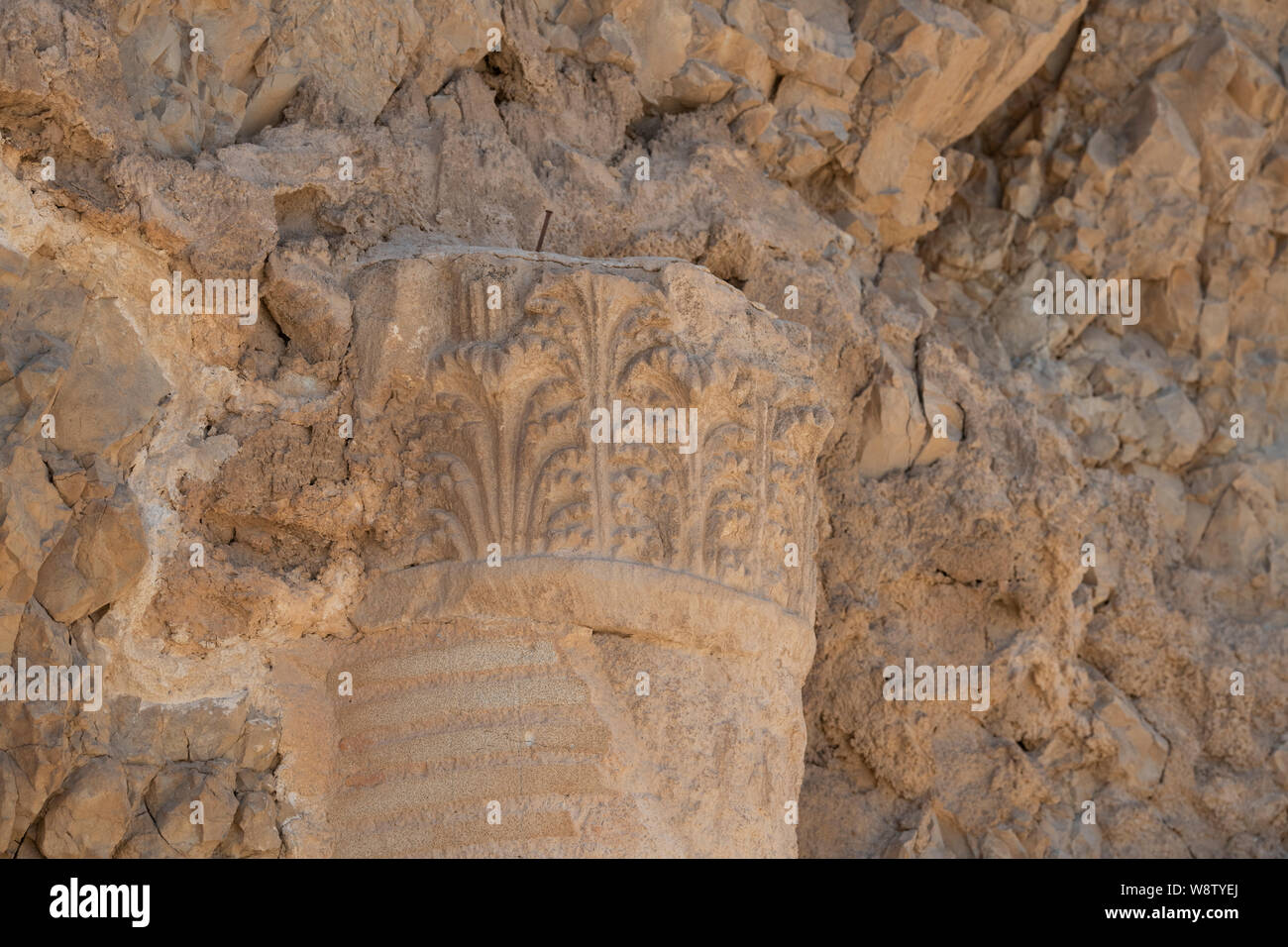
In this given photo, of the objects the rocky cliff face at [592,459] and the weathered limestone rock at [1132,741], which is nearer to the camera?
the rocky cliff face at [592,459]

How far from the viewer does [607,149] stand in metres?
6.37

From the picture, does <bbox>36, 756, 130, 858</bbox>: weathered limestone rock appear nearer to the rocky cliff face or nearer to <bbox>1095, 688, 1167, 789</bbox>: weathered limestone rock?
the rocky cliff face

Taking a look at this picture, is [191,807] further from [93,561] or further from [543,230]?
[543,230]

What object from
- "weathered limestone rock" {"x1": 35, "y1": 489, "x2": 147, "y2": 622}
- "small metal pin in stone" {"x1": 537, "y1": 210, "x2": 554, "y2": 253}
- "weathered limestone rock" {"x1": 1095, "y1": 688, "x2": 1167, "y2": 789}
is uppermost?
"small metal pin in stone" {"x1": 537, "y1": 210, "x2": 554, "y2": 253}

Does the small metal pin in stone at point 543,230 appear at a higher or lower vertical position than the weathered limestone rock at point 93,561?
higher

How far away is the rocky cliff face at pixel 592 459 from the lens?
4.87m

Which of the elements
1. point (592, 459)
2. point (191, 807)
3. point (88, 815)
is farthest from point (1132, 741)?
point (88, 815)

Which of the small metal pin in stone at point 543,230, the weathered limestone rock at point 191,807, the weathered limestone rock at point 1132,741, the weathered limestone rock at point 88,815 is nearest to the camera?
the weathered limestone rock at point 88,815

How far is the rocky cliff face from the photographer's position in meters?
4.87

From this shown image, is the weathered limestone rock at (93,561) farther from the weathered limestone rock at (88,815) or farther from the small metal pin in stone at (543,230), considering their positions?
the small metal pin in stone at (543,230)

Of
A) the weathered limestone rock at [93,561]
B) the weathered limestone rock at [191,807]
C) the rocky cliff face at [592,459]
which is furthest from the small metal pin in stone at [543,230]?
the weathered limestone rock at [191,807]

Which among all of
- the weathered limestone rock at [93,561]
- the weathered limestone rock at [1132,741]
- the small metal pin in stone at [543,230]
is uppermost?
the small metal pin in stone at [543,230]

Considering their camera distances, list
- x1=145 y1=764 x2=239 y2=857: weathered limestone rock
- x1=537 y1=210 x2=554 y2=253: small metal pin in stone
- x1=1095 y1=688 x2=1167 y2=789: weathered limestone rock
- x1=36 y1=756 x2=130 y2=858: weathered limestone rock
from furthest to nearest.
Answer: x1=1095 y1=688 x2=1167 y2=789: weathered limestone rock → x1=537 y1=210 x2=554 y2=253: small metal pin in stone → x1=145 y1=764 x2=239 y2=857: weathered limestone rock → x1=36 y1=756 x2=130 y2=858: weathered limestone rock

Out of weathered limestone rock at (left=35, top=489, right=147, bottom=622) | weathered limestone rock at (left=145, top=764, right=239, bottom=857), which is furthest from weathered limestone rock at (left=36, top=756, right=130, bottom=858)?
weathered limestone rock at (left=35, top=489, right=147, bottom=622)
